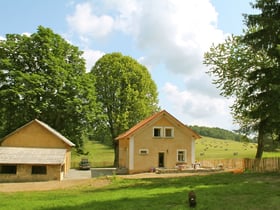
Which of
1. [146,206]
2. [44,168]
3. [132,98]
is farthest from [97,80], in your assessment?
[146,206]

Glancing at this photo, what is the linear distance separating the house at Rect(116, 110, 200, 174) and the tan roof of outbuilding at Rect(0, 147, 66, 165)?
25.0 feet

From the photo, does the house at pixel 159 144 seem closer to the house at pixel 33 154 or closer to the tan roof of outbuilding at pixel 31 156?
the house at pixel 33 154

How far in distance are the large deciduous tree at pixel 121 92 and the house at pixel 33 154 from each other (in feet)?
34.2

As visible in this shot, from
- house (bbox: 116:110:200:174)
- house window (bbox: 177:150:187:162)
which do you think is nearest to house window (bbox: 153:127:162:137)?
house (bbox: 116:110:200:174)

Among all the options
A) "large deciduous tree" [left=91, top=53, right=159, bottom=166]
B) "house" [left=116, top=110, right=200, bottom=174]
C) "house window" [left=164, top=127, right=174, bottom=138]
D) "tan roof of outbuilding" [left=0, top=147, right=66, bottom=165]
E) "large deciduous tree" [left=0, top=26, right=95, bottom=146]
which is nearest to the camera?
"tan roof of outbuilding" [left=0, top=147, right=66, bottom=165]

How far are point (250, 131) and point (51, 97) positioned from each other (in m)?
22.3

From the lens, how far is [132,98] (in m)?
47.4

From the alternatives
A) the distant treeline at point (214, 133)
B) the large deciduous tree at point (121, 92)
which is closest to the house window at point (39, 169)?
the large deciduous tree at point (121, 92)

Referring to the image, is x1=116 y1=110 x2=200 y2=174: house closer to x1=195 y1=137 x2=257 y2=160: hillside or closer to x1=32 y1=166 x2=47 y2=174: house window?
x1=32 y1=166 x2=47 y2=174: house window

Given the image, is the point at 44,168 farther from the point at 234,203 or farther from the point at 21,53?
the point at 234,203

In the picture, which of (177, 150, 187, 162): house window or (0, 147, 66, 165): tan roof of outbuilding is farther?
(177, 150, 187, 162): house window

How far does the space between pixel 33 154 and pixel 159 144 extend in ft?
45.1

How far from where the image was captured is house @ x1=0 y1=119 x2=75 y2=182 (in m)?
32.9

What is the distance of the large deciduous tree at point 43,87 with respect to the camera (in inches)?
1480
